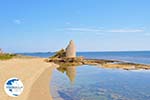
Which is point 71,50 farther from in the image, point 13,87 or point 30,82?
point 13,87

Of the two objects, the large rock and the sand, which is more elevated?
the large rock

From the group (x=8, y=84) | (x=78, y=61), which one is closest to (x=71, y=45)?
(x=78, y=61)

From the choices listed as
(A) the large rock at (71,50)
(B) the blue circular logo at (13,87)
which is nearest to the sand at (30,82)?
(B) the blue circular logo at (13,87)

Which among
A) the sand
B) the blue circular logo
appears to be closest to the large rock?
the sand

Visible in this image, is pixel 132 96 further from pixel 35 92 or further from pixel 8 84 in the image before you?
pixel 8 84

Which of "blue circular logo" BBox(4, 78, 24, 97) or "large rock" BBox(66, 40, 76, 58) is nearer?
"blue circular logo" BBox(4, 78, 24, 97)

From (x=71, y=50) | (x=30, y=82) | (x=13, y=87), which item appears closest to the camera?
(x=13, y=87)

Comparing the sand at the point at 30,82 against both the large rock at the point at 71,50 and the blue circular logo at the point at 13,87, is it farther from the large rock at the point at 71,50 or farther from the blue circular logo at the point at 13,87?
the large rock at the point at 71,50

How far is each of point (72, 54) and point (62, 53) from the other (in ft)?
13.3

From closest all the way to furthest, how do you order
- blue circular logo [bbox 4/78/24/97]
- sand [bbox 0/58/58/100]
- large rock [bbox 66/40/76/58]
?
blue circular logo [bbox 4/78/24/97]
sand [bbox 0/58/58/100]
large rock [bbox 66/40/76/58]

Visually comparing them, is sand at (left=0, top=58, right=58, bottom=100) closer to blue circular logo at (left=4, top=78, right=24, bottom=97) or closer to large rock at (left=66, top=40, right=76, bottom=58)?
blue circular logo at (left=4, top=78, right=24, bottom=97)

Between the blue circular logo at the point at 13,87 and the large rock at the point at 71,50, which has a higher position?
the large rock at the point at 71,50

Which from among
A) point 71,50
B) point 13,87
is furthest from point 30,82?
point 71,50

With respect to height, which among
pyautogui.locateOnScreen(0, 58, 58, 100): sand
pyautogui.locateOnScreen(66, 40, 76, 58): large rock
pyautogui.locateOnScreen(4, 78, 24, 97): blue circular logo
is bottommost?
pyautogui.locateOnScreen(0, 58, 58, 100): sand
